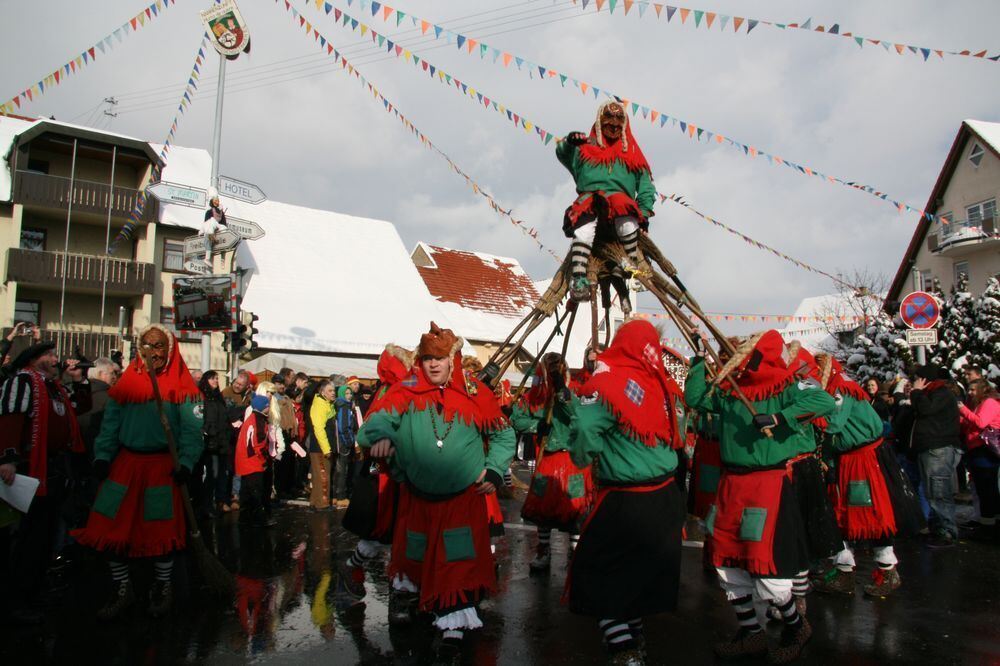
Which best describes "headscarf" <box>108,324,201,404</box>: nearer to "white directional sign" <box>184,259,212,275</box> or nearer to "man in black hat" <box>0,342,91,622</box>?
"man in black hat" <box>0,342,91,622</box>

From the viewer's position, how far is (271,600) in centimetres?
582

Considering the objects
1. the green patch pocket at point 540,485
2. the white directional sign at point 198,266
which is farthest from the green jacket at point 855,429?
the white directional sign at point 198,266

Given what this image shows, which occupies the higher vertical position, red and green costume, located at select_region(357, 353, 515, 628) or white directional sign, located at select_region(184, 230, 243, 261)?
white directional sign, located at select_region(184, 230, 243, 261)

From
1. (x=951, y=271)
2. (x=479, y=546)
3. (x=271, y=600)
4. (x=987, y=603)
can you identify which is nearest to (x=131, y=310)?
(x=271, y=600)

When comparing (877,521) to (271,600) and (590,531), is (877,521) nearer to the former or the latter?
(590,531)

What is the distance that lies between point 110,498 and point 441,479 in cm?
250

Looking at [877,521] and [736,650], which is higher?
[877,521]

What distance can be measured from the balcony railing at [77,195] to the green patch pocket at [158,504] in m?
19.5

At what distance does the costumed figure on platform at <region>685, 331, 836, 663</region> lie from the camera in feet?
14.1

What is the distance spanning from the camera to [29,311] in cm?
2192

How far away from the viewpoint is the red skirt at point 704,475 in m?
6.59

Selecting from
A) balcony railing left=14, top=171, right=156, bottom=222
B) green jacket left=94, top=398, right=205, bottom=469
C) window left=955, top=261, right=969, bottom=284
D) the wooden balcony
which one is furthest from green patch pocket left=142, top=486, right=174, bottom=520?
window left=955, top=261, right=969, bottom=284

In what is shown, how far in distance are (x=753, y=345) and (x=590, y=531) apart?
184 cm

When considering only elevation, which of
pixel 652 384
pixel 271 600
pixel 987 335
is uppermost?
pixel 987 335
